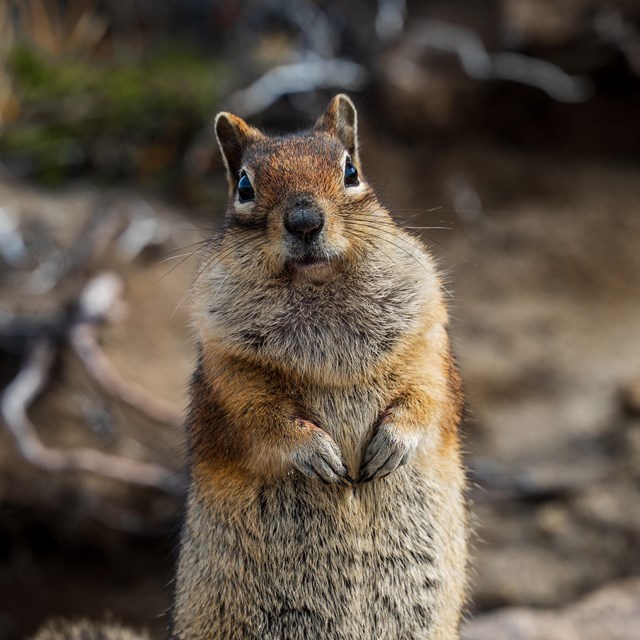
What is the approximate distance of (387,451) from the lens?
3.24 meters

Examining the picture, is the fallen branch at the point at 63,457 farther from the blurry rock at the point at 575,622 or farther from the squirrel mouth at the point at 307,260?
the squirrel mouth at the point at 307,260

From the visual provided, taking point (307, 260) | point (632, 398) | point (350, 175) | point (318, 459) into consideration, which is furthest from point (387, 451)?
point (632, 398)

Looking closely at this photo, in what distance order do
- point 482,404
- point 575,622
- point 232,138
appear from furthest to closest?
point 482,404 → point 575,622 → point 232,138

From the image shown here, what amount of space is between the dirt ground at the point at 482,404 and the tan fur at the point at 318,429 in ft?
4.70

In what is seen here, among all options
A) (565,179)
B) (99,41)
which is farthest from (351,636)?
(99,41)

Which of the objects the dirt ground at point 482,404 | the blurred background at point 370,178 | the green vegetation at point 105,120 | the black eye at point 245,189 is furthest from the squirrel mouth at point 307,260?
the green vegetation at point 105,120

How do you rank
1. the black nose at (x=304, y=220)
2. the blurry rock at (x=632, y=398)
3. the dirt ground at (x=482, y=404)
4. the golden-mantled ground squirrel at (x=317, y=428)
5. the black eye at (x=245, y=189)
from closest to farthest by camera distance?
the black nose at (x=304, y=220)
the golden-mantled ground squirrel at (x=317, y=428)
the black eye at (x=245, y=189)
the dirt ground at (x=482, y=404)
the blurry rock at (x=632, y=398)

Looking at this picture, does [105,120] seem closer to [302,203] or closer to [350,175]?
[350,175]

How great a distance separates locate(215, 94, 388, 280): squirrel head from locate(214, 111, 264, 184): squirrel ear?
1 centimetres

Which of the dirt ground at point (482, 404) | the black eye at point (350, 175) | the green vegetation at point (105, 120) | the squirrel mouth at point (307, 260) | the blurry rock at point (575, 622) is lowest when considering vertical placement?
the dirt ground at point (482, 404)

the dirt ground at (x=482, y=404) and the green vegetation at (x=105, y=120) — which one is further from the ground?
the green vegetation at (x=105, y=120)

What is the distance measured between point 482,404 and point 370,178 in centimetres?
242

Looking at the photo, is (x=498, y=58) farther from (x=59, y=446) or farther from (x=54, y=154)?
(x=59, y=446)

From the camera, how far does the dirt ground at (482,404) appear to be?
21.0ft
